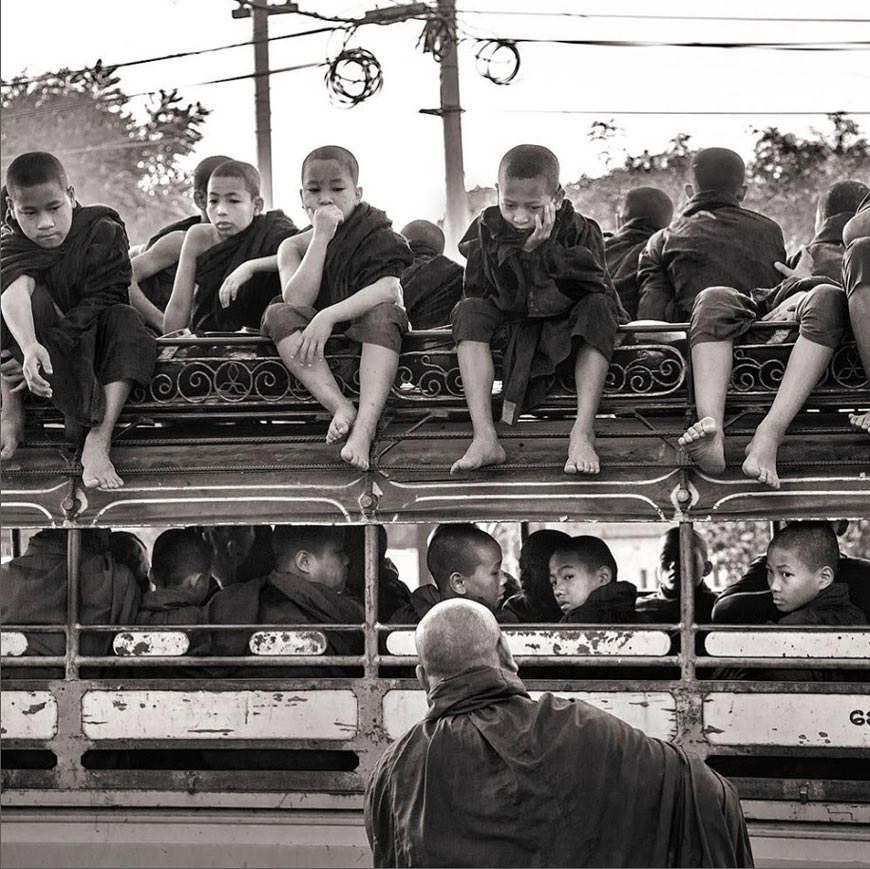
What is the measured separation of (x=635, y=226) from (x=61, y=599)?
146 inches

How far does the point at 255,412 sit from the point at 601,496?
1.62 m

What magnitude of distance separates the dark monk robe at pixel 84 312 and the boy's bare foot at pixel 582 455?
1.96 metres

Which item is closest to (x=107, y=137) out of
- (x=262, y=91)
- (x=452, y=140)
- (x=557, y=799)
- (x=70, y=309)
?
(x=262, y=91)

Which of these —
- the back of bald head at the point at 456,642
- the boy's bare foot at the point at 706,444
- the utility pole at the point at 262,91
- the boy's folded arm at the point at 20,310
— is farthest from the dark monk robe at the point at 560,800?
the utility pole at the point at 262,91

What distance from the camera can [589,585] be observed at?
6.72 m

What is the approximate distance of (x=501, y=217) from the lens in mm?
6500

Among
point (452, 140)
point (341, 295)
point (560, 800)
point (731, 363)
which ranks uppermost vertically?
point (452, 140)

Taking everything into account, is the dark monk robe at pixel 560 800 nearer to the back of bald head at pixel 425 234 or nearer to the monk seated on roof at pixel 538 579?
the monk seated on roof at pixel 538 579

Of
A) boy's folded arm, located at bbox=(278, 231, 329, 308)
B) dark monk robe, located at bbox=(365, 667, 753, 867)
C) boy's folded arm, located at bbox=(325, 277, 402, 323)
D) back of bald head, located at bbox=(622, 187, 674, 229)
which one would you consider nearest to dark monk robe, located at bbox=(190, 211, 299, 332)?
boy's folded arm, located at bbox=(278, 231, 329, 308)

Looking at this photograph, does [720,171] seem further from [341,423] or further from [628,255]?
[341,423]

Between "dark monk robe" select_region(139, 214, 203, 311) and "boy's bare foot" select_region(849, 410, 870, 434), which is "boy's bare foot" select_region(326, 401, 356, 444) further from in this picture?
"boy's bare foot" select_region(849, 410, 870, 434)

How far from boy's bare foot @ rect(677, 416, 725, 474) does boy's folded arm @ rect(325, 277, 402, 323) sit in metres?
1.44

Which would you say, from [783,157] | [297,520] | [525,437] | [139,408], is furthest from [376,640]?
[783,157]

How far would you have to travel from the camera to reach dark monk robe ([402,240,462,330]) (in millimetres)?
7484
